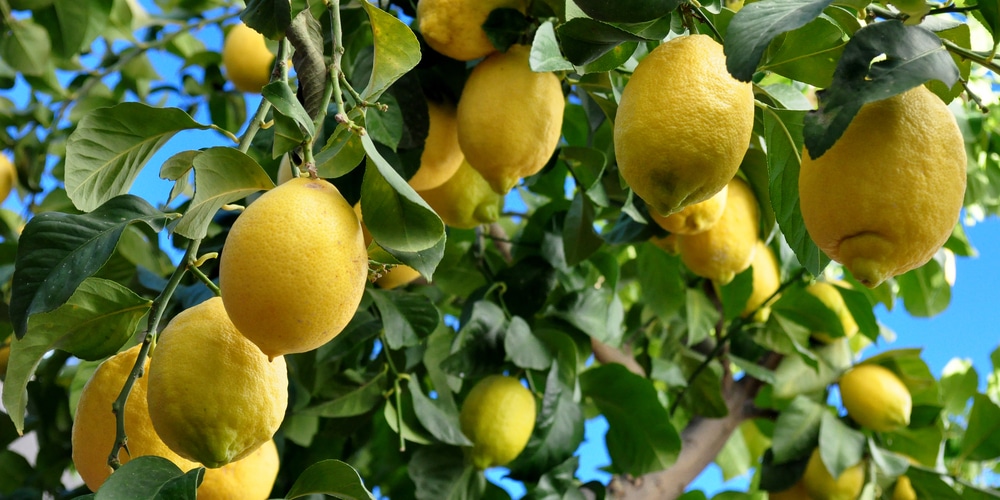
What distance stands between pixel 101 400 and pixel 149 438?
0.04 meters

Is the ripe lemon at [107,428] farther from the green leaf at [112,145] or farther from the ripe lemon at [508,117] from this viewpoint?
the ripe lemon at [508,117]

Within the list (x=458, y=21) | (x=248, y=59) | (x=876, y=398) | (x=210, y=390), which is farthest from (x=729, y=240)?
(x=248, y=59)

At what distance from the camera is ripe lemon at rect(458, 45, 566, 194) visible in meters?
0.73

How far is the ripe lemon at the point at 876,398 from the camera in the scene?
1326 millimetres

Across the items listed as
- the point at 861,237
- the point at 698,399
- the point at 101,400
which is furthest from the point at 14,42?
the point at 861,237

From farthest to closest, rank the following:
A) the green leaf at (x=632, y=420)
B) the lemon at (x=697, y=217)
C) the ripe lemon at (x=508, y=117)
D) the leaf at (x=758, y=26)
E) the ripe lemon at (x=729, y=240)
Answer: the green leaf at (x=632, y=420)
the ripe lemon at (x=729, y=240)
the lemon at (x=697, y=217)
the ripe lemon at (x=508, y=117)
the leaf at (x=758, y=26)

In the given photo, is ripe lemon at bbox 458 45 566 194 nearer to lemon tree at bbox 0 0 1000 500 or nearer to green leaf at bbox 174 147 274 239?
lemon tree at bbox 0 0 1000 500

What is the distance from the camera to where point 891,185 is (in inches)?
19.6

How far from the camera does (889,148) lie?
501 mm

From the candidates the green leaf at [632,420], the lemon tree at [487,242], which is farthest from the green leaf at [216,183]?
the green leaf at [632,420]

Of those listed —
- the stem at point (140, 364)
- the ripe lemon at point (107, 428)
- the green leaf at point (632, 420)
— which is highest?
the stem at point (140, 364)

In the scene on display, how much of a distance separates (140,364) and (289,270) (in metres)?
0.16

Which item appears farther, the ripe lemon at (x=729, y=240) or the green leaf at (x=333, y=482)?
the ripe lemon at (x=729, y=240)

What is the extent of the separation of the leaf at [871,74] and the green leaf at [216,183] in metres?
0.33
